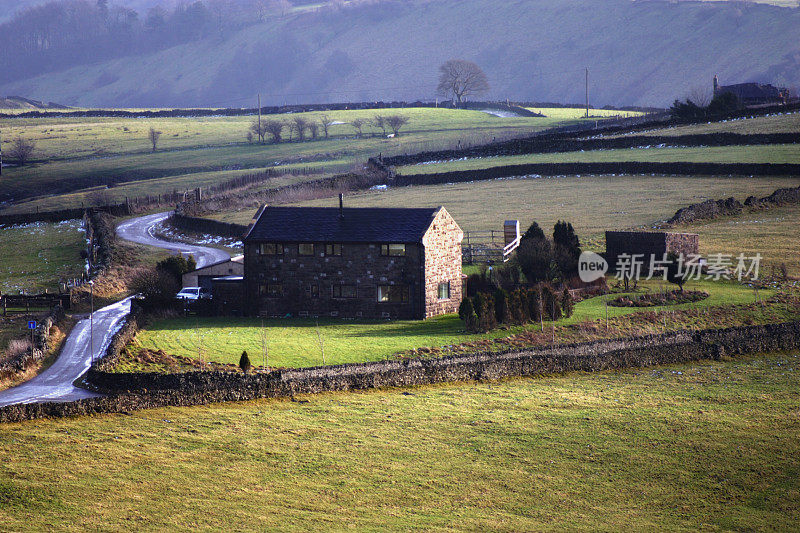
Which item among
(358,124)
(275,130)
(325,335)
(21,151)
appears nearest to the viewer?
(325,335)

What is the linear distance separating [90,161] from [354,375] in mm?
116874

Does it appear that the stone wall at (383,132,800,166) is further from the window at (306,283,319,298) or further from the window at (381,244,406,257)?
the window at (306,283,319,298)

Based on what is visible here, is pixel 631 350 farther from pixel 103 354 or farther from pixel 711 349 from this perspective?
pixel 103 354

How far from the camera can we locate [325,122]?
557 feet

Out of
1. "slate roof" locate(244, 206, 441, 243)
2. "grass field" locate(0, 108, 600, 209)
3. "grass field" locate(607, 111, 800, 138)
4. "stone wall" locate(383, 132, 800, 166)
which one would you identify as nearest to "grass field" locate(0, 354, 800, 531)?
"slate roof" locate(244, 206, 441, 243)

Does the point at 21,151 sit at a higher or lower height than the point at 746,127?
higher

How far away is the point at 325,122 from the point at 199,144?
80.3 ft

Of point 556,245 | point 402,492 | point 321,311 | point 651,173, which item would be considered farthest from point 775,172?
point 402,492

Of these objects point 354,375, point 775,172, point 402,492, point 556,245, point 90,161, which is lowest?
point 402,492

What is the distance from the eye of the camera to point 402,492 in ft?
89.5

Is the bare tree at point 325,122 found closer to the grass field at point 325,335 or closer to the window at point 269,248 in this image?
the window at point 269,248

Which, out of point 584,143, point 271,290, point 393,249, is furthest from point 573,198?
point 271,290

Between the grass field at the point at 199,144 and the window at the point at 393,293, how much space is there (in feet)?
232

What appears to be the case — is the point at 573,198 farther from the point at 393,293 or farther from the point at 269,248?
the point at 269,248
